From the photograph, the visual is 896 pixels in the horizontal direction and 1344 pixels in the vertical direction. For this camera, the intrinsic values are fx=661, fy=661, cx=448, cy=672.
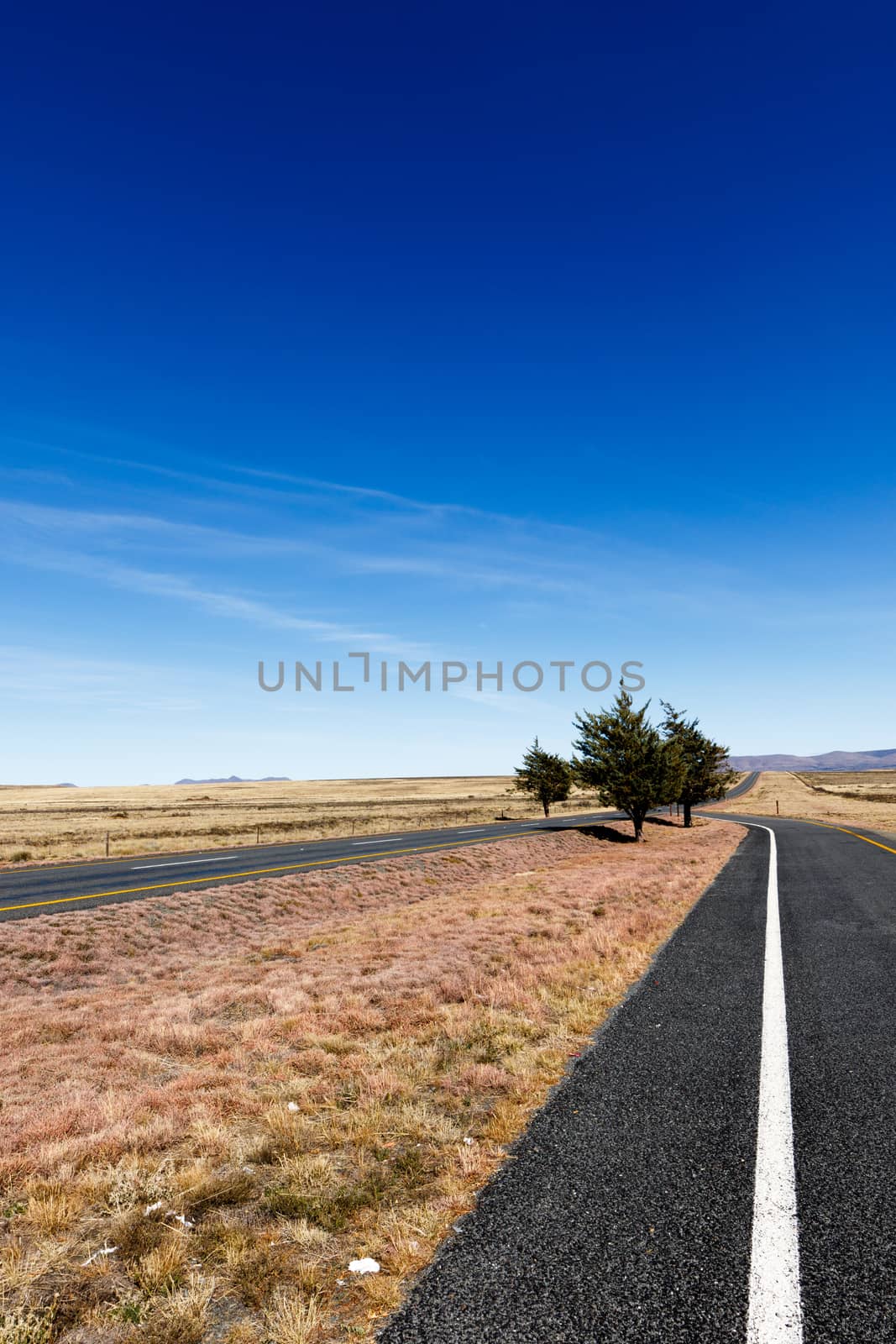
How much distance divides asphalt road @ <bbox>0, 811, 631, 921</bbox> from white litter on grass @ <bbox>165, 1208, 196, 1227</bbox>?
1331 cm

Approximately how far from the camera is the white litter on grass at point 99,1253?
3.48m

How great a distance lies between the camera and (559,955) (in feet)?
31.6

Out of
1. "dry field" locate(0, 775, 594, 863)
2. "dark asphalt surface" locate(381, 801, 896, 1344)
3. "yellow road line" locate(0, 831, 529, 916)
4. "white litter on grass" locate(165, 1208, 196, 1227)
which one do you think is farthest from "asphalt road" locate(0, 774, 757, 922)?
"dark asphalt surface" locate(381, 801, 896, 1344)

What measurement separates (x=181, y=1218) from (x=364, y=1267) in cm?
123

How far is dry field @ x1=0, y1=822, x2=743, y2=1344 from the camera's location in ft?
10.7

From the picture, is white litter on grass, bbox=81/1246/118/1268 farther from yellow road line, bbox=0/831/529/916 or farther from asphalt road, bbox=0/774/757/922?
yellow road line, bbox=0/831/529/916

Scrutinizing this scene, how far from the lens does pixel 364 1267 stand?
10.9 ft

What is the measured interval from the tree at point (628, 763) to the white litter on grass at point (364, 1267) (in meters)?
30.8

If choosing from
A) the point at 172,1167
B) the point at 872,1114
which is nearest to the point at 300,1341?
the point at 172,1167

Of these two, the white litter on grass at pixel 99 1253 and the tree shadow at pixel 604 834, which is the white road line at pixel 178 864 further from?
the white litter on grass at pixel 99 1253

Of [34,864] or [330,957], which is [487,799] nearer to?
[34,864]

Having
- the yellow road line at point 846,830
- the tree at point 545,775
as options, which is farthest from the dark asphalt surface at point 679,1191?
the tree at point 545,775

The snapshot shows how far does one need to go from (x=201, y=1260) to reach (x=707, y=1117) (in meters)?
3.43

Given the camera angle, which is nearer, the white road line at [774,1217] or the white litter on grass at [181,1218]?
the white road line at [774,1217]
